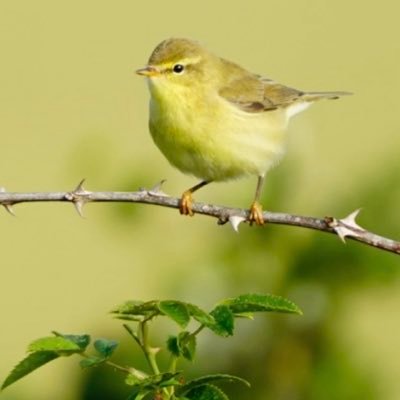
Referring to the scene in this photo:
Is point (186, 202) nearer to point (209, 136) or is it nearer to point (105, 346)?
point (209, 136)

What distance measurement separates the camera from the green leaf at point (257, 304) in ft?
7.39

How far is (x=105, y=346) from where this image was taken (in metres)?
2.34

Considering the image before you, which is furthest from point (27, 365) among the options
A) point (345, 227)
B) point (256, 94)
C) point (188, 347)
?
point (256, 94)

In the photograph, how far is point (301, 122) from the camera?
6.81m

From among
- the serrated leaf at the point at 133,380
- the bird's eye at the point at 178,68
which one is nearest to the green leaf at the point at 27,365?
the serrated leaf at the point at 133,380

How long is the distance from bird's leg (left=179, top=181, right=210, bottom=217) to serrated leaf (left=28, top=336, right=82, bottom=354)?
1.99 m

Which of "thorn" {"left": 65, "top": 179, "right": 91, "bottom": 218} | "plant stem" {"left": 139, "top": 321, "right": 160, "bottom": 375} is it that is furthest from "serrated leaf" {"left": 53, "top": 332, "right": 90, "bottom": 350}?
"thorn" {"left": 65, "top": 179, "right": 91, "bottom": 218}

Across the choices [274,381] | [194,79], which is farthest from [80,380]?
[194,79]

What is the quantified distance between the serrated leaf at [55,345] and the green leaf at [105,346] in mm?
51

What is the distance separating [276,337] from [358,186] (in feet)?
3.05

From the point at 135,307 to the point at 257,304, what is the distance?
0.27 metres

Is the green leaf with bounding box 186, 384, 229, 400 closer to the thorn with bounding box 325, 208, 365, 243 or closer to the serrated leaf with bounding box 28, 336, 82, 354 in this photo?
the serrated leaf with bounding box 28, 336, 82, 354

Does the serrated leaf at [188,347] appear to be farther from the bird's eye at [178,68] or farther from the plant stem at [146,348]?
the bird's eye at [178,68]

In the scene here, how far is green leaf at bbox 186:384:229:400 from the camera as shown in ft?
7.23
